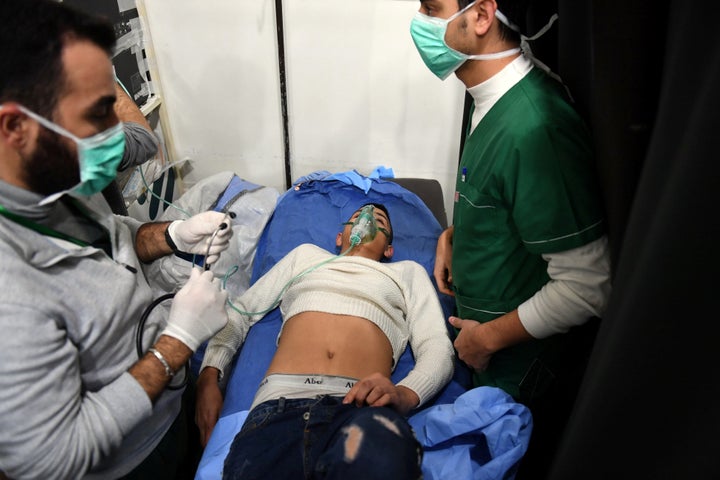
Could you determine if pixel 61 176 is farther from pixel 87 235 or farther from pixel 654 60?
pixel 654 60

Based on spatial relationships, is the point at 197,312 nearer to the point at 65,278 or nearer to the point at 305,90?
the point at 65,278

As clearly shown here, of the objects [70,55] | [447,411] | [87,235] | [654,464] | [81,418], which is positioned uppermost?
[70,55]

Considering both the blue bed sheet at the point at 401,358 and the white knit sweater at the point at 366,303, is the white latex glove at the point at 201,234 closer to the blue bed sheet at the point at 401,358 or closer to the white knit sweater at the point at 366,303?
the white knit sweater at the point at 366,303

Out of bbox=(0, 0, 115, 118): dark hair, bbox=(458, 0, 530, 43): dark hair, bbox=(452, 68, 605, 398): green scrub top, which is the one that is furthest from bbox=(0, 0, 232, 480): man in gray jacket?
bbox=(458, 0, 530, 43): dark hair

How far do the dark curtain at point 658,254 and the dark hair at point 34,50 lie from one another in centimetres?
97

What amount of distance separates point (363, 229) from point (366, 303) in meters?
0.48

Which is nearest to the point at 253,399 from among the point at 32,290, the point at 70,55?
the point at 32,290

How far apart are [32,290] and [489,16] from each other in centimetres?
126

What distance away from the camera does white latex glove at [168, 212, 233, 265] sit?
153 cm

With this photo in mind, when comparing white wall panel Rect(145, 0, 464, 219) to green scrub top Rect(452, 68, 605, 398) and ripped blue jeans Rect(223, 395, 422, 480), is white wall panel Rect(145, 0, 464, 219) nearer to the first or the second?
green scrub top Rect(452, 68, 605, 398)

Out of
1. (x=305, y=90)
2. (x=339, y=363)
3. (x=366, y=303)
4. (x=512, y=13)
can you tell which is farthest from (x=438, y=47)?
(x=305, y=90)

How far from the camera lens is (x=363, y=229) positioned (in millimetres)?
2197

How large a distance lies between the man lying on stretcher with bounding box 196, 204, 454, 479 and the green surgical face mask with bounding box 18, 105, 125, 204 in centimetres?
80

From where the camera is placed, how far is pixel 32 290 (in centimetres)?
88
